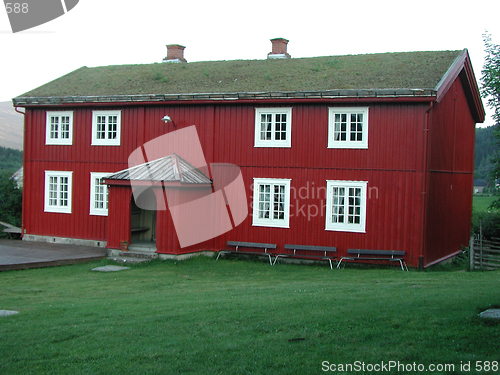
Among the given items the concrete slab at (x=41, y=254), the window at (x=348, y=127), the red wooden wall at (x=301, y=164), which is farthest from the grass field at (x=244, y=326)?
the window at (x=348, y=127)

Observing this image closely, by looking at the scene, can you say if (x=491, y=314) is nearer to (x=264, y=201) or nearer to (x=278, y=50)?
(x=264, y=201)

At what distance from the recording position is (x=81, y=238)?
1962cm

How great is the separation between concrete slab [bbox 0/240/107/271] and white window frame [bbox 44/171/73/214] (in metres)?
1.48

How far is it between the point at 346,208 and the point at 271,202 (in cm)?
260

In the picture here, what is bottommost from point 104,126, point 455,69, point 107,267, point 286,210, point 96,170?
point 107,267

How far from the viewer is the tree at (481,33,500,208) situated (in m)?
21.9

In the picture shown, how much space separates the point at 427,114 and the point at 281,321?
9932 millimetres

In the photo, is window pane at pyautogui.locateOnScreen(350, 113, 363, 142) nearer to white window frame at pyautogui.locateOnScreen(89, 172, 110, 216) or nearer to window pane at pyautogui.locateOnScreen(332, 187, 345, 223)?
window pane at pyautogui.locateOnScreen(332, 187, 345, 223)

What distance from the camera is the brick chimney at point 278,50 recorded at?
73.3 ft

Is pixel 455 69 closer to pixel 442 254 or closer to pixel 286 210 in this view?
pixel 442 254

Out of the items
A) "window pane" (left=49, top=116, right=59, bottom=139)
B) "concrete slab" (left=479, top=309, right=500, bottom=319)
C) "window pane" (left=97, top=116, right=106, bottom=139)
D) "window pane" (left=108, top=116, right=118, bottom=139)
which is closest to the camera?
"concrete slab" (left=479, top=309, right=500, bottom=319)

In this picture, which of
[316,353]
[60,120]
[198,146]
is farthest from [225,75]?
[316,353]

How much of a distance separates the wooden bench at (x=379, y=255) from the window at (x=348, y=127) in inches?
135

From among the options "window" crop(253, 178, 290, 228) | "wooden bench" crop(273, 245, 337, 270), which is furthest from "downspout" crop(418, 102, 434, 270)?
"window" crop(253, 178, 290, 228)
